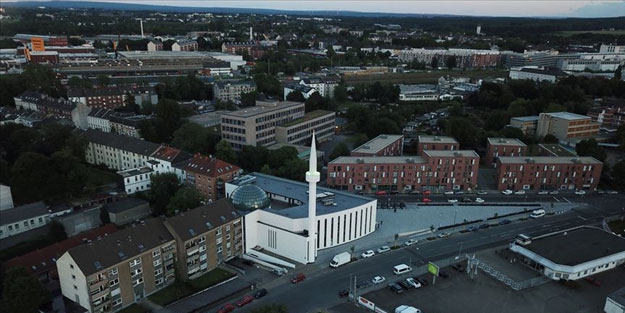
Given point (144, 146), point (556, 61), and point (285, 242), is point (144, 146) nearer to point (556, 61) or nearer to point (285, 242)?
point (285, 242)

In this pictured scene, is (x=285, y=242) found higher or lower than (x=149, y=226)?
lower

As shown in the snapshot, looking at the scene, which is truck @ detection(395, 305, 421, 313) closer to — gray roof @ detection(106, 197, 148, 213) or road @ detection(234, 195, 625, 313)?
road @ detection(234, 195, 625, 313)

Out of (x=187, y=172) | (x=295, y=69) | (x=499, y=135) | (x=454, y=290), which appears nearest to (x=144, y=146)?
(x=187, y=172)

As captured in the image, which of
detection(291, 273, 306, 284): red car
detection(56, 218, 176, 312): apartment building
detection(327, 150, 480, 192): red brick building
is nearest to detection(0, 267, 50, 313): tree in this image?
detection(56, 218, 176, 312): apartment building

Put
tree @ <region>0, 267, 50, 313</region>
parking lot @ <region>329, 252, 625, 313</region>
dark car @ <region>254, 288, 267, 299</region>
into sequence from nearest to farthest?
1. tree @ <region>0, 267, 50, 313</region>
2. parking lot @ <region>329, 252, 625, 313</region>
3. dark car @ <region>254, 288, 267, 299</region>

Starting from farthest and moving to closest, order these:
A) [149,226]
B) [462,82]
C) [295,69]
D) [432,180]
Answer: [295,69] < [462,82] < [432,180] < [149,226]

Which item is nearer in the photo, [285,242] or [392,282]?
[392,282]

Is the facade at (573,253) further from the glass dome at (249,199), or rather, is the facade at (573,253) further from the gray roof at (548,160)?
the glass dome at (249,199)
